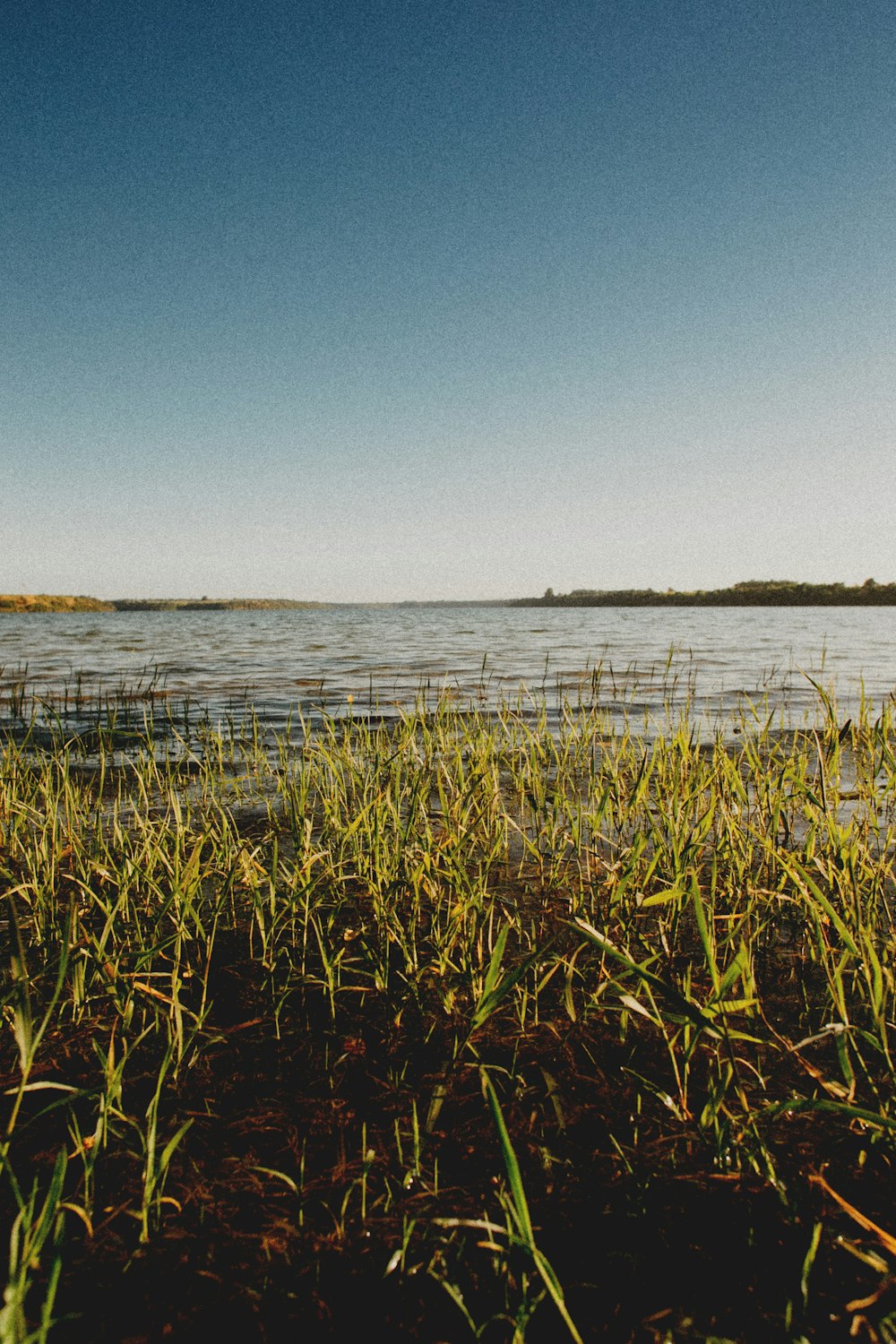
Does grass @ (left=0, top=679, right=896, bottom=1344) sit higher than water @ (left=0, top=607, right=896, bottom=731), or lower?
lower

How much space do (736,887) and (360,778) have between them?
7.59ft

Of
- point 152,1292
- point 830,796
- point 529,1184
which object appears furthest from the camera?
point 830,796

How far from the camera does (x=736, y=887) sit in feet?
9.95

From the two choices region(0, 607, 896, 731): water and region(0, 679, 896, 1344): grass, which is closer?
region(0, 679, 896, 1344): grass

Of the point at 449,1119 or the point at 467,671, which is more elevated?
the point at 467,671

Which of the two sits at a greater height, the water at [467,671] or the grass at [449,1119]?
the water at [467,671]

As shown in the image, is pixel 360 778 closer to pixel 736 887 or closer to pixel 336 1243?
pixel 736 887

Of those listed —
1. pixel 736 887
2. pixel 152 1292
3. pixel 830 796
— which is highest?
pixel 830 796

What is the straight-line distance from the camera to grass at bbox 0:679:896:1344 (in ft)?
4.67

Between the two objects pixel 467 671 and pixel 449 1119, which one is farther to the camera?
pixel 467 671

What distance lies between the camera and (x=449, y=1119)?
193 centimetres

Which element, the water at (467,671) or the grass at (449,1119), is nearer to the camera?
the grass at (449,1119)

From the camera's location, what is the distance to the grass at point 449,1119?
1.42 meters

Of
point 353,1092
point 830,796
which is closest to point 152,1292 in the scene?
point 353,1092
